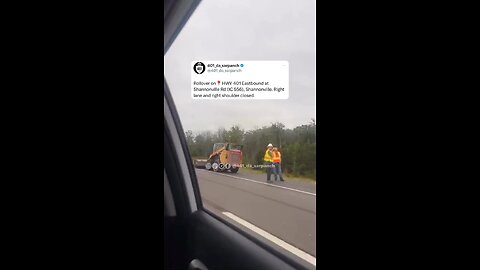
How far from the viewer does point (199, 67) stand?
117cm

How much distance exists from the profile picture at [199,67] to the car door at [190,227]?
0.35ft

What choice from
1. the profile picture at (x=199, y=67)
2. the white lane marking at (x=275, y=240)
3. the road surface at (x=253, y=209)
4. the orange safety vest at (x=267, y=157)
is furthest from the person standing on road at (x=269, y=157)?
the profile picture at (x=199, y=67)

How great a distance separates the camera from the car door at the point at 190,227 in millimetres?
1267

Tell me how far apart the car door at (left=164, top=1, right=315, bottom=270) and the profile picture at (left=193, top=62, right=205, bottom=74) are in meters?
0.11

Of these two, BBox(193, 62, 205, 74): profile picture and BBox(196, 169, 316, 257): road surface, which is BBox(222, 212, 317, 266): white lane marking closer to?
BBox(196, 169, 316, 257): road surface

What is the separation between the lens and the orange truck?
1549 millimetres

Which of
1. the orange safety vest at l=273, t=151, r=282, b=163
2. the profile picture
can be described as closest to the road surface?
the orange safety vest at l=273, t=151, r=282, b=163

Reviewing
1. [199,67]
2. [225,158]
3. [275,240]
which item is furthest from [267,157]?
[199,67]

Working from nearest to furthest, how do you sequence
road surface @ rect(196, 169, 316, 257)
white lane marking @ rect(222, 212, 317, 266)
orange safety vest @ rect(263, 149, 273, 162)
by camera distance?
white lane marking @ rect(222, 212, 317, 266) → orange safety vest @ rect(263, 149, 273, 162) → road surface @ rect(196, 169, 316, 257)
